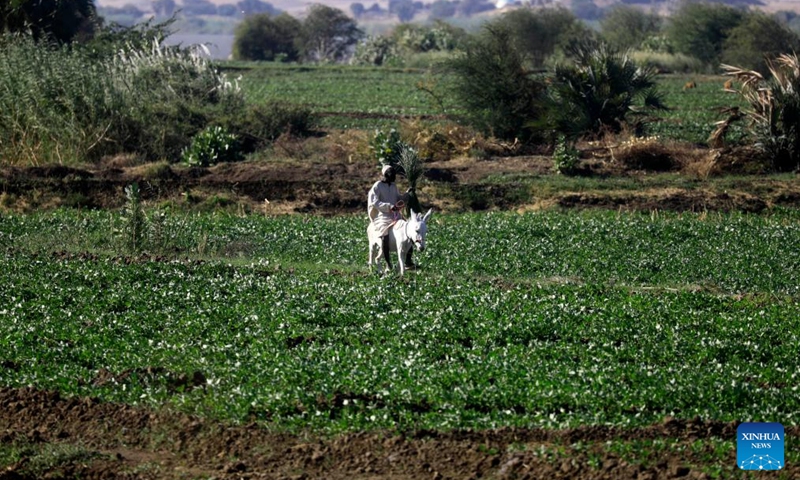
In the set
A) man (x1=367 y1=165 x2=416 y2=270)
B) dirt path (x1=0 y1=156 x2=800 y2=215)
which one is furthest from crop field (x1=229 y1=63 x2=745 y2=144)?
man (x1=367 y1=165 x2=416 y2=270)

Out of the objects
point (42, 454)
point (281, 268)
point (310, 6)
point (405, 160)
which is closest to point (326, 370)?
point (42, 454)

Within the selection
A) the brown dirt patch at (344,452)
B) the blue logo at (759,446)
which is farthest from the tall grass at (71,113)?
the blue logo at (759,446)

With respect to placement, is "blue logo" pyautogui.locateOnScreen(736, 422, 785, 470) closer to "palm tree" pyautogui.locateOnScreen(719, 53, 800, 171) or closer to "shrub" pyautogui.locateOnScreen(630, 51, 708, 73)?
"palm tree" pyautogui.locateOnScreen(719, 53, 800, 171)

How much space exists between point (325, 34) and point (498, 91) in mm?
68520

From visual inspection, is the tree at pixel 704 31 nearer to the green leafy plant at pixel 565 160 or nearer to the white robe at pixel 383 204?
the green leafy plant at pixel 565 160

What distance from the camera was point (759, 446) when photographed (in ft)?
30.4

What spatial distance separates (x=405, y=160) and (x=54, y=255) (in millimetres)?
6126

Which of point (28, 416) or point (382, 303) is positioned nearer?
point (28, 416)

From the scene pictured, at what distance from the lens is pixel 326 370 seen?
1130cm

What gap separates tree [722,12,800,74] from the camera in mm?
65438

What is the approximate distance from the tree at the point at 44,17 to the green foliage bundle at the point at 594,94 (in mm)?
15899

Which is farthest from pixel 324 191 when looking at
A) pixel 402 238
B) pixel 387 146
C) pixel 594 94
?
pixel 402 238

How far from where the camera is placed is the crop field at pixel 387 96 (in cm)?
3797

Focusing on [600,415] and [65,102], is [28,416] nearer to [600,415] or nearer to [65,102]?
[600,415]
